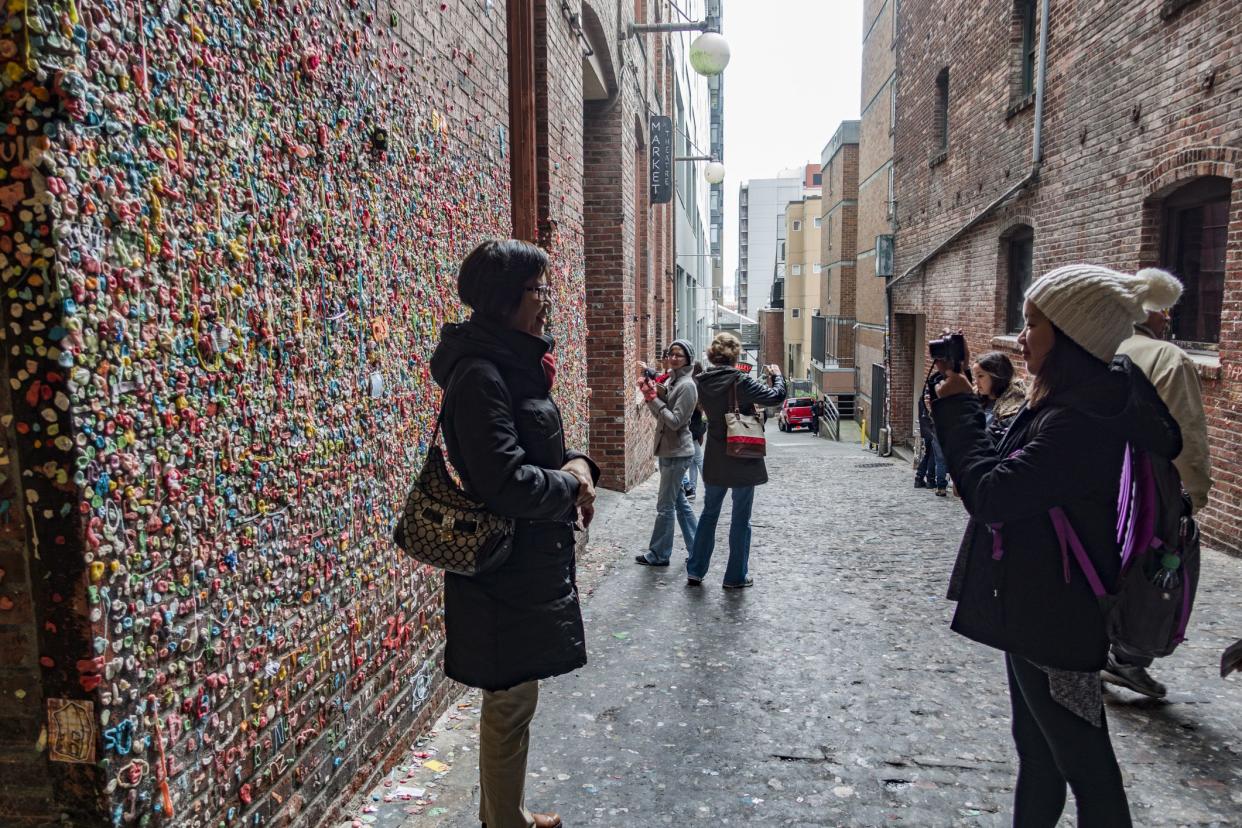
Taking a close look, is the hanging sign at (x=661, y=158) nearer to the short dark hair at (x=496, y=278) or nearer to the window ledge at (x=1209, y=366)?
the window ledge at (x=1209, y=366)

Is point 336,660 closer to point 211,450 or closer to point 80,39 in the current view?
point 211,450

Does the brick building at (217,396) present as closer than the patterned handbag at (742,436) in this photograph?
Yes

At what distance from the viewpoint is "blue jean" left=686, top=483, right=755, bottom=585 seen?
5598 millimetres

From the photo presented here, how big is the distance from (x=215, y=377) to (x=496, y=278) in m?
0.79

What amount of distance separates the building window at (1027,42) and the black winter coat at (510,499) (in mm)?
11384

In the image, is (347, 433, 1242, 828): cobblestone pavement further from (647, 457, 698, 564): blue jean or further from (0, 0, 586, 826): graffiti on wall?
(0, 0, 586, 826): graffiti on wall

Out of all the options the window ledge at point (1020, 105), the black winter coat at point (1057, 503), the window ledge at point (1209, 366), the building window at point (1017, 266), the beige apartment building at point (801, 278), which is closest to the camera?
the black winter coat at point (1057, 503)

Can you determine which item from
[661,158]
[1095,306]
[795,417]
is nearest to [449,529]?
[1095,306]

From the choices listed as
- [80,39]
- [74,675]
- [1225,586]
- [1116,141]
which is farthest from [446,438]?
[1116,141]

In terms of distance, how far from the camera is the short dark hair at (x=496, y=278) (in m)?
2.45

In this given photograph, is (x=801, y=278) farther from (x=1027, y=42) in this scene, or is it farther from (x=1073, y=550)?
(x=1073, y=550)

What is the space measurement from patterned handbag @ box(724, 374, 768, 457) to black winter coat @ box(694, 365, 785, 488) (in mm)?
39

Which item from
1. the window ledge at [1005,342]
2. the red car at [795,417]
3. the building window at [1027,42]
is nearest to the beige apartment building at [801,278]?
the red car at [795,417]

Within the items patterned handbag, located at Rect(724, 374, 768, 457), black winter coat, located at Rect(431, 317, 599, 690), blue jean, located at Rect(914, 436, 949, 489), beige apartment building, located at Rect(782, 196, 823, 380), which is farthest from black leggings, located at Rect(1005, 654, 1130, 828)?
beige apartment building, located at Rect(782, 196, 823, 380)
